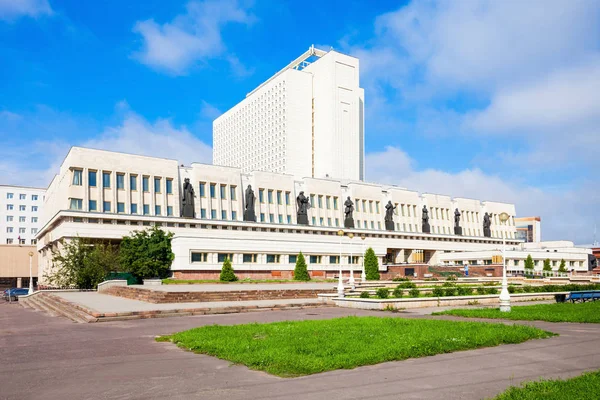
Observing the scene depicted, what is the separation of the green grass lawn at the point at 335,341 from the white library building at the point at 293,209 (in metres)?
14.7

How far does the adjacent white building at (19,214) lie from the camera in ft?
336

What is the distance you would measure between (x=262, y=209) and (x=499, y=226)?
2027 inches

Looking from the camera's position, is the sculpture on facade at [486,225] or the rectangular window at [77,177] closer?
the rectangular window at [77,177]

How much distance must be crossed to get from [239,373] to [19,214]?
112 metres

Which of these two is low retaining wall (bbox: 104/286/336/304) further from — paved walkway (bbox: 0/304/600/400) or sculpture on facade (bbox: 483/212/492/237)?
sculpture on facade (bbox: 483/212/492/237)

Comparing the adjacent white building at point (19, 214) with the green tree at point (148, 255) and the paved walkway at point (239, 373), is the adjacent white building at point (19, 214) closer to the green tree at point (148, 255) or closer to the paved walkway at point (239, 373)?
the green tree at point (148, 255)

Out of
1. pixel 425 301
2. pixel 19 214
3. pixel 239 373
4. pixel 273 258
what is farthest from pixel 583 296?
pixel 19 214

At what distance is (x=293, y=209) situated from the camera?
6681cm

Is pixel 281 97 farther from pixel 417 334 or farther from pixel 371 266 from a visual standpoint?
pixel 417 334

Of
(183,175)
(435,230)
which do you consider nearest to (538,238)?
(435,230)

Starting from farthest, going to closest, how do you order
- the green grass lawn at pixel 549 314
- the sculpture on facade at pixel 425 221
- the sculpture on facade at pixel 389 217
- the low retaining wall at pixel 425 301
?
the sculpture on facade at pixel 425 221 → the sculpture on facade at pixel 389 217 → the low retaining wall at pixel 425 301 → the green grass lawn at pixel 549 314

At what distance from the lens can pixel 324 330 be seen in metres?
13.3

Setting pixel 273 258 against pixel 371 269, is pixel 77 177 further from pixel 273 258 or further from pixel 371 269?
pixel 371 269

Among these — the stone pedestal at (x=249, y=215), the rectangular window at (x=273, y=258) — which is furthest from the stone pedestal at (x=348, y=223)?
the rectangular window at (x=273, y=258)
